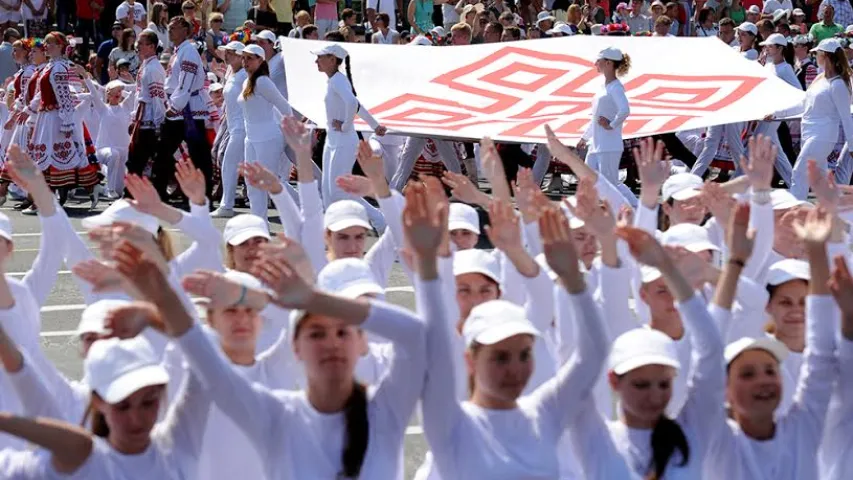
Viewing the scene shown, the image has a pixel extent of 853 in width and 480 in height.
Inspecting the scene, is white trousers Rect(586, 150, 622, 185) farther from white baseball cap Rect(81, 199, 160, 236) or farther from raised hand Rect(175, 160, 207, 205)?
white baseball cap Rect(81, 199, 160, 236)

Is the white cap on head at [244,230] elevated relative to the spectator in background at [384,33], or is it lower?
lower

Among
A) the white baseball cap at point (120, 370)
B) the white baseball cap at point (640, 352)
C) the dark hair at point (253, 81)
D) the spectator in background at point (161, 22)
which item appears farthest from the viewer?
the spectator in background at point (161, 22)

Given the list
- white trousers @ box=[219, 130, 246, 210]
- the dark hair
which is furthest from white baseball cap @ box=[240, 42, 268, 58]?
white trousers @ box=[219, 130, 246, 210]

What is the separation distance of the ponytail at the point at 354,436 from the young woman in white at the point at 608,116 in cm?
882

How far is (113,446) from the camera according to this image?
4.29m

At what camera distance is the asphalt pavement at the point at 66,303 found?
26.2 feet

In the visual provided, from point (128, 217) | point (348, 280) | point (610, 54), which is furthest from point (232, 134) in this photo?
point (348, 280)

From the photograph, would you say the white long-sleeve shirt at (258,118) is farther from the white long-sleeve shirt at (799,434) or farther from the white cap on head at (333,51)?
the white long-sleeve shirt at (799,434)

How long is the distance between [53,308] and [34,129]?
199 inches

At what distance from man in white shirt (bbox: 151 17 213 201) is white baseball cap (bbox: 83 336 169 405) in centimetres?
1188

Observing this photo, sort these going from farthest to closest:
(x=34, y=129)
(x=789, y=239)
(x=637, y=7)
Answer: (x=637, y=7), (x=34, y=129), (x=789, y=239)

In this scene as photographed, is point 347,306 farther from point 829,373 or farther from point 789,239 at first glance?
point 789,239

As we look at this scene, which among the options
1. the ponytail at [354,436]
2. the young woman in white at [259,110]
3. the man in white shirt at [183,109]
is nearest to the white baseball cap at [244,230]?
the ponytail at [354,436]

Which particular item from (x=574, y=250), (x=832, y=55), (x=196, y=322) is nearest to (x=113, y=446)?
(x=196, y=322)
